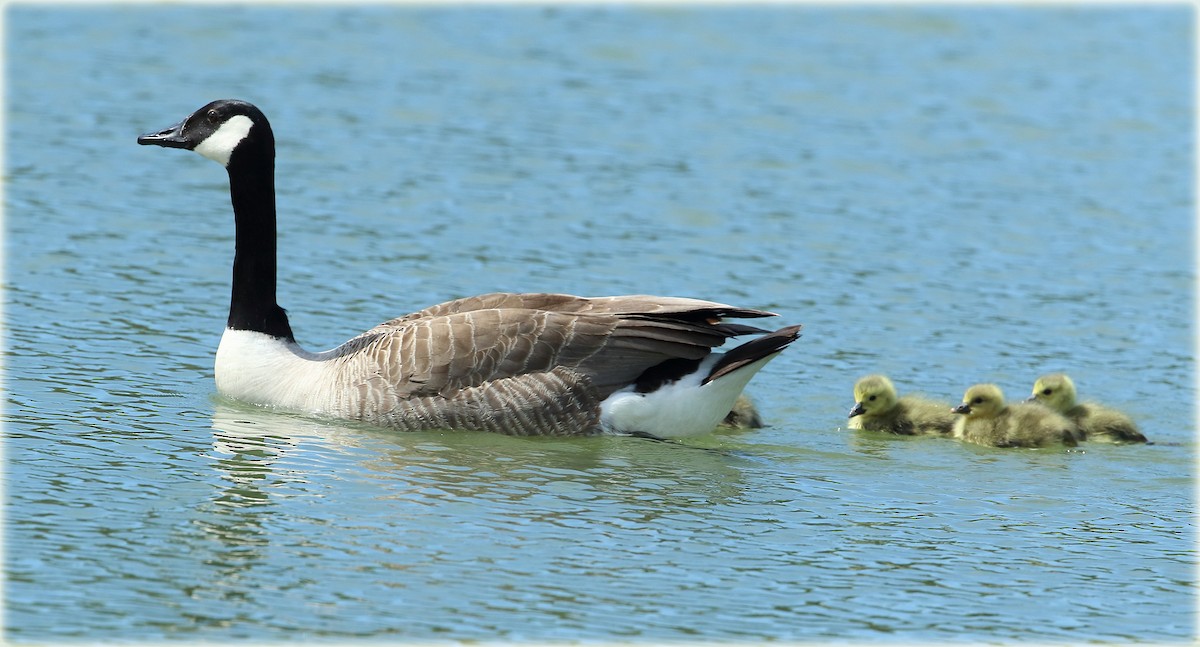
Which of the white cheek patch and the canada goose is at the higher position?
the white cheek patch

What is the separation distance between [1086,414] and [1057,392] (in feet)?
0.94

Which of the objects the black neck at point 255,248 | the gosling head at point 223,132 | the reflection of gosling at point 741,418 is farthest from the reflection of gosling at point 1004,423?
the gosling head at point 223,132

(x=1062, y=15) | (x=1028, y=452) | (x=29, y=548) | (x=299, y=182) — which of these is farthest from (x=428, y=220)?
(x=1062, y=15)

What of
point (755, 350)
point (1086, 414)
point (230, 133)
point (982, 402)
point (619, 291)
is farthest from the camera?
point (619, 291)

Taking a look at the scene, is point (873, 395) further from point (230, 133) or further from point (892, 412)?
point (230, 133)

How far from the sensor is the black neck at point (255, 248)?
34.9 ft

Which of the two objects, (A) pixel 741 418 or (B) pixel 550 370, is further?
(A) pixel 741 418

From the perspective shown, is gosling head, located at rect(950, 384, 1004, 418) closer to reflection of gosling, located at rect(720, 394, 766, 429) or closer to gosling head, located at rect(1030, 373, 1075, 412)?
gosling head, located at rect(1030, 373, 1075, 412)

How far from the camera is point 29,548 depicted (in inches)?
294

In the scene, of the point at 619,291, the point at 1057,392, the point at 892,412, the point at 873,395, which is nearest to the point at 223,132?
the point at 619,291

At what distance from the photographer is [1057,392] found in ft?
36.0

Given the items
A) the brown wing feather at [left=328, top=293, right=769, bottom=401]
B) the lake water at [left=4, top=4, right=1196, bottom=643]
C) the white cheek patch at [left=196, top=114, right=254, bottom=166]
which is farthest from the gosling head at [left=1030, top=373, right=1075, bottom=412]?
the white cheek patch at [left=196, top=114, right=254, bottom=166]

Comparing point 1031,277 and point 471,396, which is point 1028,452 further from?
point 1031,277

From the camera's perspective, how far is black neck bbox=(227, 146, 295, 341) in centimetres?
1063
